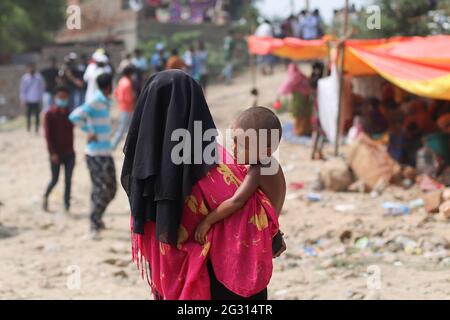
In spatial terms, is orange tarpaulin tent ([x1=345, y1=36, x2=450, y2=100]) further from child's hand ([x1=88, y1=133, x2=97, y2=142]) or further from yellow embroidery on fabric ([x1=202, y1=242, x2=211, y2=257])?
yellow embroidery on fabric ([x1=202, y1=242, x2=211, y2=257])

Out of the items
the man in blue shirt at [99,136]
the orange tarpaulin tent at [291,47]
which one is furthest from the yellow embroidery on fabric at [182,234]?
the orange tarpaulin tent at [291,47]

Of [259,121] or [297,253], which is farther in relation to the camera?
[297,253]

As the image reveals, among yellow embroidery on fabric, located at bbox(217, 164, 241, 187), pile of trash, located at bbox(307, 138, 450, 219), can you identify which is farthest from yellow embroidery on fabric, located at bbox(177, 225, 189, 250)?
→ pile of trash, located at bbox(307, 138, 450, 219)

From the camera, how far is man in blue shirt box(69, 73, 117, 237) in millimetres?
6191

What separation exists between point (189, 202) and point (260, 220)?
0.28 metres

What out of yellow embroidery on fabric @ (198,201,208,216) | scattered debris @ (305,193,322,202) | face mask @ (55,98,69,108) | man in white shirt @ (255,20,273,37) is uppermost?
A: man in white shirt @ (255,20,273,37)

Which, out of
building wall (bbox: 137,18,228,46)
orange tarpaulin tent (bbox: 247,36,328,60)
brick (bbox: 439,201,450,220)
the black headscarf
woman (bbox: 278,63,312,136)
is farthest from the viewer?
building wall (bbox: 137,18,228,46)

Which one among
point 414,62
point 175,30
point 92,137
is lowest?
point 92,137

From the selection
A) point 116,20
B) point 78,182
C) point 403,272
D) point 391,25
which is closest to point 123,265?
point 403,272

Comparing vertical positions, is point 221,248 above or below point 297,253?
above

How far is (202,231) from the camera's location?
8.18 feet

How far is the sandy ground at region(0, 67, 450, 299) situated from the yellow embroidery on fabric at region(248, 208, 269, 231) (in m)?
2.39

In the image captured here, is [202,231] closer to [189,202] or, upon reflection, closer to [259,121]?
[189,202]

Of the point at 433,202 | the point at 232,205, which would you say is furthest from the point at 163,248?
the point at 433,202
